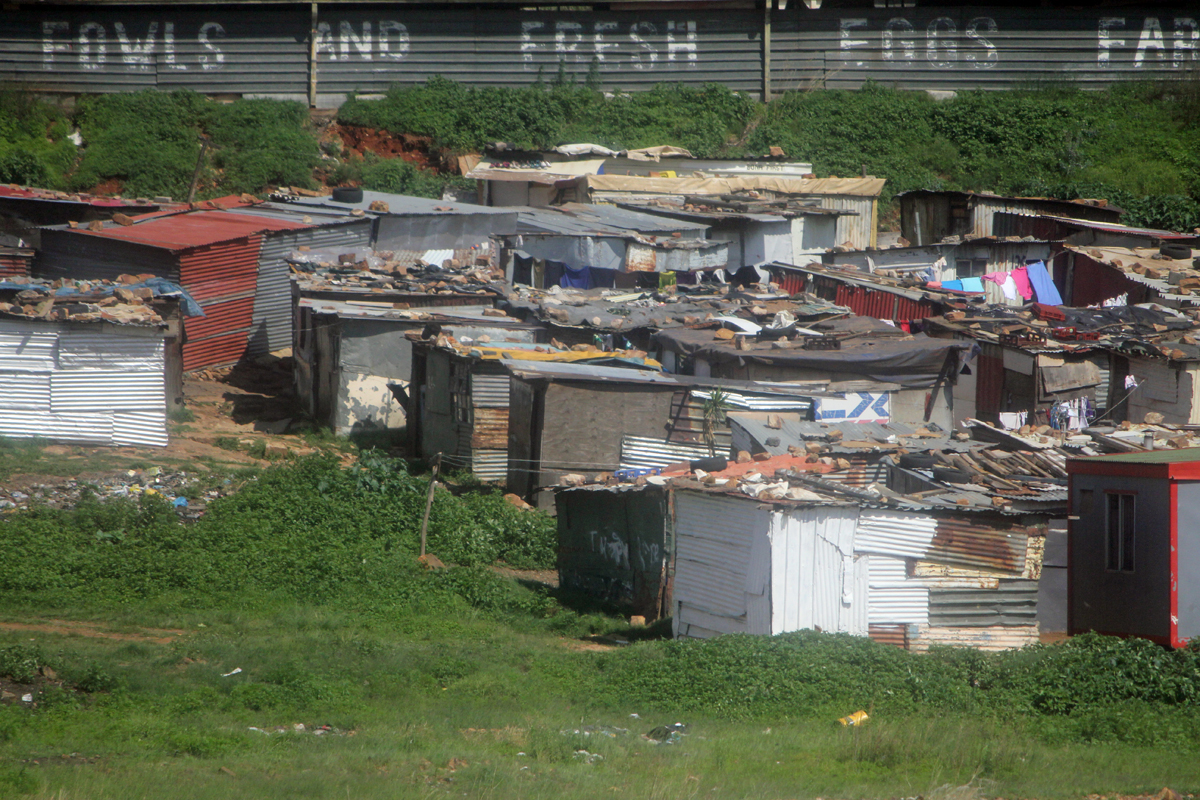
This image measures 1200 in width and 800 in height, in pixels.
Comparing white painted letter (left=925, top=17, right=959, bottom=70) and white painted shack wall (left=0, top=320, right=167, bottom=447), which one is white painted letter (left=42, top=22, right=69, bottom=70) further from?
white painted letter (left=925, top=17, right=959, bottom=70)

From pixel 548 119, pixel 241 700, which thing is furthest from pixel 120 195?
pixel 241 700

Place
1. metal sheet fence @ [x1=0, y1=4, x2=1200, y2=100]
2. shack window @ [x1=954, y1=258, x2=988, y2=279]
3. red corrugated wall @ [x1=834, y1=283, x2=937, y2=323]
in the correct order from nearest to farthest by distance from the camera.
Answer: red corrugated wall @ [x1=834, y1=283, x2=937, y2=323], shack window @ [x1=954, y1=258, x2=988, y2=279], metal sheet fence @ [x1=0, y1=4, x2=1200, y2=100]

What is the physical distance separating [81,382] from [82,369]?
184 mm

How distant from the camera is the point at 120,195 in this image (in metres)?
27.5

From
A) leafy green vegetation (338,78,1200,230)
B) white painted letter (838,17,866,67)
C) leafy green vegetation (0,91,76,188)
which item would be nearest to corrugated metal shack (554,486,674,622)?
leafy green vegetation (338,78,1200,230)

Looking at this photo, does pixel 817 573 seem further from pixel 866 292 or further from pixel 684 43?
pixel 684 43

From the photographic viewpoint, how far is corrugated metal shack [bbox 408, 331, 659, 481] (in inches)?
666

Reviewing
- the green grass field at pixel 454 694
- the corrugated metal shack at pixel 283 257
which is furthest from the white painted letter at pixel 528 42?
the green grass field at pixel 454 694

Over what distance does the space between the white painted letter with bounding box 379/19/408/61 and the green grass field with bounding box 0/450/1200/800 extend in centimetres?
2089

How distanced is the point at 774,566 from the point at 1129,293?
638 inches

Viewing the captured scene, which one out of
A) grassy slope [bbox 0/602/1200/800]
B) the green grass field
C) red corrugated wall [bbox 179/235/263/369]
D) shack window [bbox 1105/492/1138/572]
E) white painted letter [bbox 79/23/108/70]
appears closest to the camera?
grassy slope [bbox 0/602/1200/800]

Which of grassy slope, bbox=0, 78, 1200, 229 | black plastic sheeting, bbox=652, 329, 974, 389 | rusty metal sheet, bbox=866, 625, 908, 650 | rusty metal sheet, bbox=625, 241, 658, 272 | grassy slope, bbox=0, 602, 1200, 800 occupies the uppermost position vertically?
grassy slope, bbox=0, 78, 1200, 229

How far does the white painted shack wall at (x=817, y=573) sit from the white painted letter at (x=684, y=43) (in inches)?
960

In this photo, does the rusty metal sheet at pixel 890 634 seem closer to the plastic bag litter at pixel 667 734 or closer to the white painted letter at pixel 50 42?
the plastic bag litter at pixel 667 734
